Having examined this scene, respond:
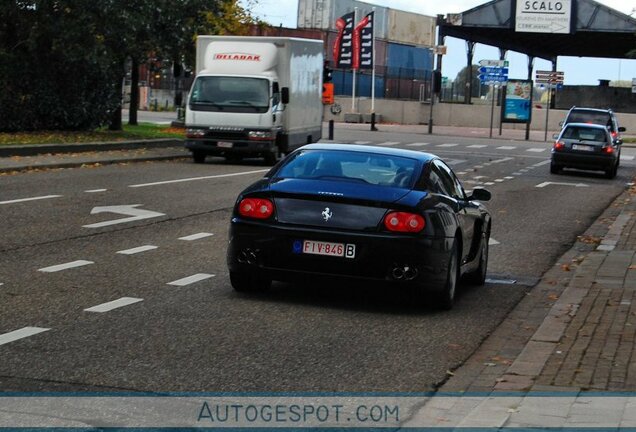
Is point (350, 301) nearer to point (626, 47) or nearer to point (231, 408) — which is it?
point (231, 408)

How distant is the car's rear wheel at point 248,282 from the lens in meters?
10.8

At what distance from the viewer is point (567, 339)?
9.17m

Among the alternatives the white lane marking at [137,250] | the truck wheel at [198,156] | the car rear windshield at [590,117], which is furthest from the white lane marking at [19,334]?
the car rear windshield at [590,117]

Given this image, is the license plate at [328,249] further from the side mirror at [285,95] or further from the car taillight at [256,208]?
the side mirror at [285,95]

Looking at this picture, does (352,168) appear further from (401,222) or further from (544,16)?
(544,16)

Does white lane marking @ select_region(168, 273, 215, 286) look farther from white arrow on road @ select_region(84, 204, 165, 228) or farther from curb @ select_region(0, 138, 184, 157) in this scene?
curb @ select_region(0, 138, 184, 157)

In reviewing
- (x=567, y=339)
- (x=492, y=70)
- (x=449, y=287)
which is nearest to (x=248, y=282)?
(x=449, y=287)

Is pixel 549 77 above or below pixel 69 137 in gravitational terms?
above

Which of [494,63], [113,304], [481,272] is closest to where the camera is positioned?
[113,304]

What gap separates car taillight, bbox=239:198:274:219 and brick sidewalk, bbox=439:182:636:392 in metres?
2.11

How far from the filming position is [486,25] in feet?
228

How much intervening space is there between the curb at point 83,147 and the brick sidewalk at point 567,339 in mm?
16416

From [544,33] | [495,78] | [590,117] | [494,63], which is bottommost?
[590,117]

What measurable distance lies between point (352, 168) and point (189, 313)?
2.09 m
